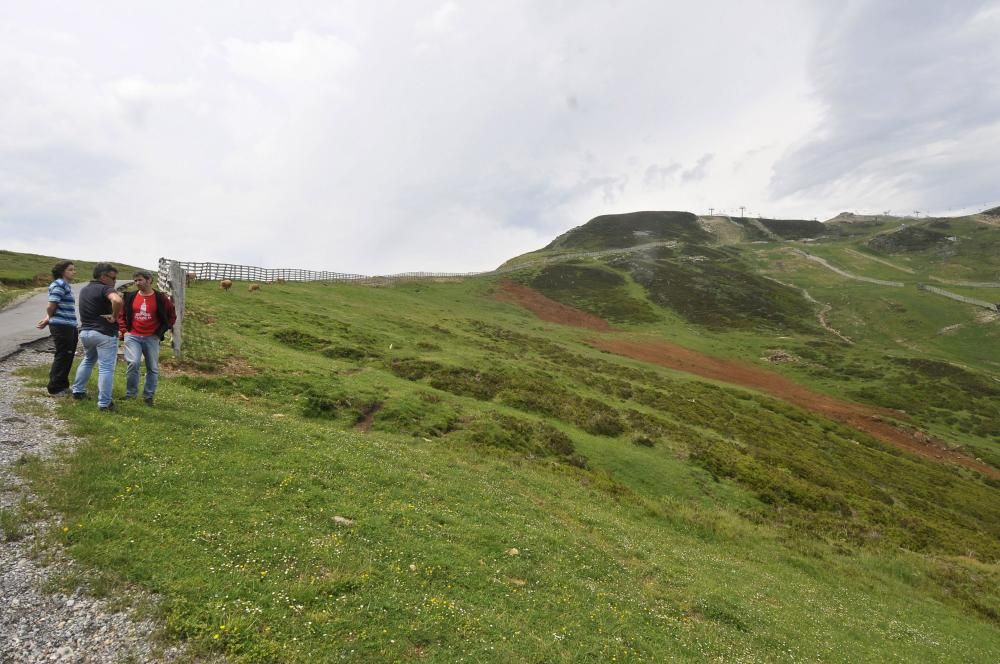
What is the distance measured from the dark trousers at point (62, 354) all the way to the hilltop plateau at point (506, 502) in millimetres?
2052

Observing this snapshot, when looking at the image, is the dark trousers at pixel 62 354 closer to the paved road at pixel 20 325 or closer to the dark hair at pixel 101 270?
the dark hair at pixel 101 270

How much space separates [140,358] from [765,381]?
71222 millimetres

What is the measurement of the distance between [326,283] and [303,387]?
180 feet

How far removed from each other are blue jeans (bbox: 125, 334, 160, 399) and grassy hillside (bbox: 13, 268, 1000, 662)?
0.85m

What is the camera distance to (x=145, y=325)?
568 inches

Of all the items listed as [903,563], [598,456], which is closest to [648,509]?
[598,456]

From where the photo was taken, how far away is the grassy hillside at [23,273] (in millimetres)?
39969

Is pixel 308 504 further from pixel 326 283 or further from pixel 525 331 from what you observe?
pixel 326 283

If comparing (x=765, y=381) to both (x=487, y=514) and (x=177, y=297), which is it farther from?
(x=177, y=297)

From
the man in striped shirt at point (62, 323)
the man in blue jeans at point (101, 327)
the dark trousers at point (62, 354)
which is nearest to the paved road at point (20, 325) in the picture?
the man in striped shirt at point (62, 323)

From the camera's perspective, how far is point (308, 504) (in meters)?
11.6

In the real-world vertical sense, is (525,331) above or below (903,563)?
above

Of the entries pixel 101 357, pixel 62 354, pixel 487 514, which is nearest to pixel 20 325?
pixel 62 354

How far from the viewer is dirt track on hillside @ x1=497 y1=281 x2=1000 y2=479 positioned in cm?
5019
